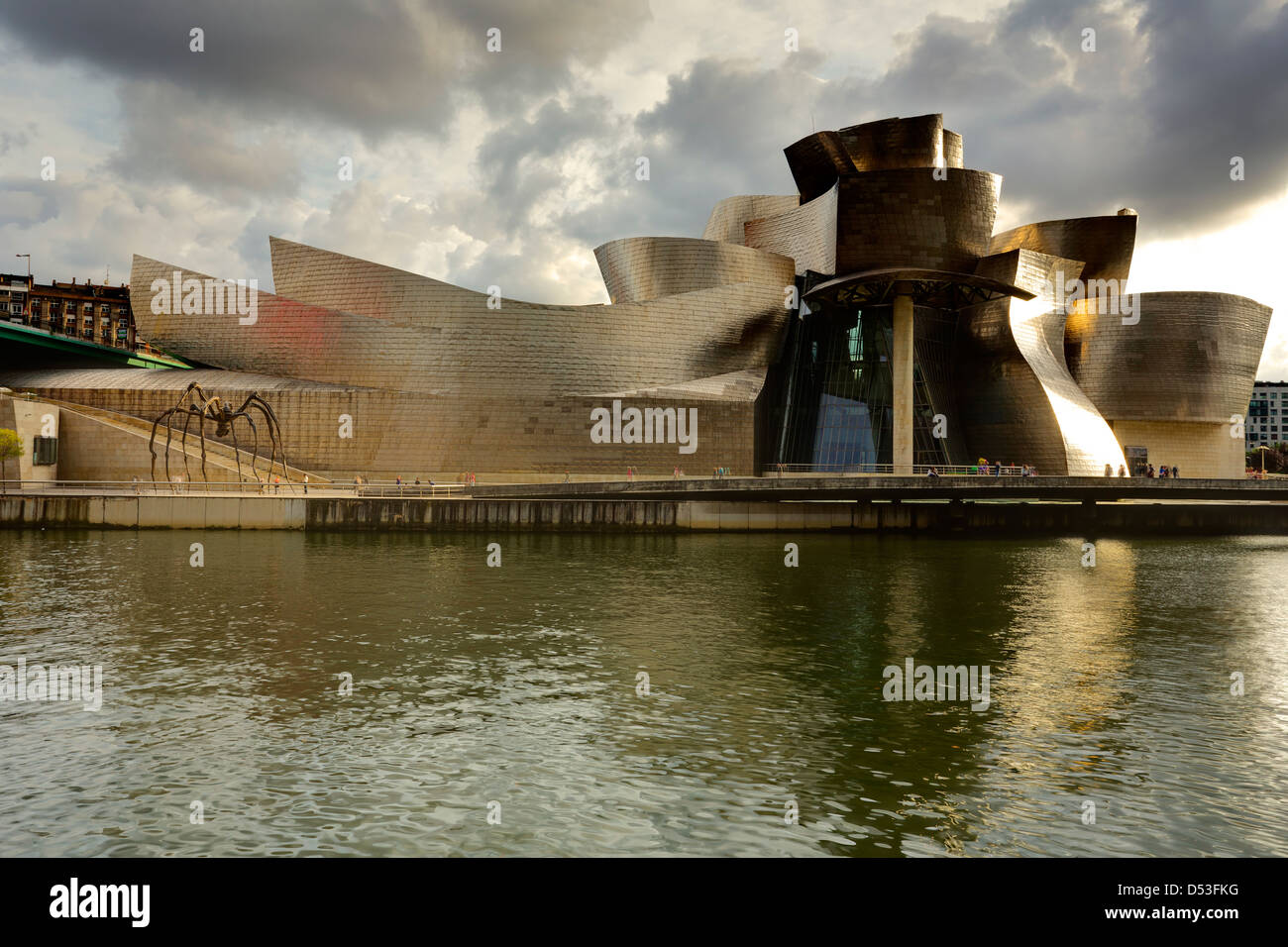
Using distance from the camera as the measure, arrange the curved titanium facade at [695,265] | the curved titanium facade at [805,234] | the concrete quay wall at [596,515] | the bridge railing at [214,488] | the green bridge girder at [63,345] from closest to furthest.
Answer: the concrete quay wall at [596,515], the bridge railing at [214,488], the curved titanium facade at [805,234], the green bridge girder at [63,345], the curved titanium facade at [695,265]

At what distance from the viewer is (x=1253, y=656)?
33.4ft

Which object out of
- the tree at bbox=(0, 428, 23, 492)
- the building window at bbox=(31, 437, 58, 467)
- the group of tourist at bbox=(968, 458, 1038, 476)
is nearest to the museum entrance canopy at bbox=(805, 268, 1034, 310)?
the group of tourist at bbox=(968, 458, 1038, 476)

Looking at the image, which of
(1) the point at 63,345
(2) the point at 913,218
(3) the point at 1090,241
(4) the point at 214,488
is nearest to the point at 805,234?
(2) the point at 913,218

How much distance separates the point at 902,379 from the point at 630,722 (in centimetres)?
3103

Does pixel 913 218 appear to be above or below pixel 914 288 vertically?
above

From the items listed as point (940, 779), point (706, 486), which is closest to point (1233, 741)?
point (940, 779)

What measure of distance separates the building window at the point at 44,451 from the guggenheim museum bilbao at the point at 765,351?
13.2 ft

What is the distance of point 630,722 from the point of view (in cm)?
739

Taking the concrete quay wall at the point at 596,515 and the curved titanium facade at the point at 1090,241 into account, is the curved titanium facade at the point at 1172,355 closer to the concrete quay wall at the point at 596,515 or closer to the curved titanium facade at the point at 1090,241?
the curved titanium facade at the point at 1090,241

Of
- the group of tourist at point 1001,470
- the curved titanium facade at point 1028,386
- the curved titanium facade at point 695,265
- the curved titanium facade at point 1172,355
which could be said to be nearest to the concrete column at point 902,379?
the group of tourist at point 1001,470

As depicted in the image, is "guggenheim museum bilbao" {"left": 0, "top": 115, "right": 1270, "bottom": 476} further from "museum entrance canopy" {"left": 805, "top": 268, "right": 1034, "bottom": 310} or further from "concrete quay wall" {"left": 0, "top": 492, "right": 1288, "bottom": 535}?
"concrete quay wall" {"left": 0, "top": 492, "right": 1288, "bottom": 535}

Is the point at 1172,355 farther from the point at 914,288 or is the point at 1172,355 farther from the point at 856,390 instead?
the point at 856,390

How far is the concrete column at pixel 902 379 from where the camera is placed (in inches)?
1396

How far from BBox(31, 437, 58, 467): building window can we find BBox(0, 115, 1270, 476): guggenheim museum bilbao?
13.2ft
